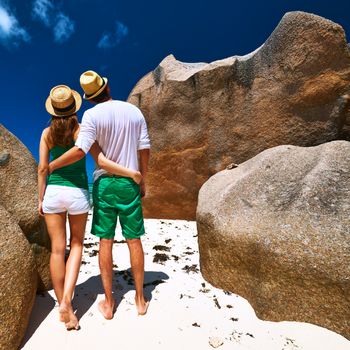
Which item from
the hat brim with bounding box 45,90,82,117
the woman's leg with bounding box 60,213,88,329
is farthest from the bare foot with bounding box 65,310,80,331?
the hat brim with bounding box 45,90,82,117

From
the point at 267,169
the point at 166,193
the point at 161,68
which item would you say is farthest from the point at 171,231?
the point at 161,68

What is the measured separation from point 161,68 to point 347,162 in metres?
5.99

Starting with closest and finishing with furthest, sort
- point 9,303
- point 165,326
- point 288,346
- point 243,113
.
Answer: point 9,303, point 288,346, point 165,326, point 243,113

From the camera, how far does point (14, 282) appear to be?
3.07 m

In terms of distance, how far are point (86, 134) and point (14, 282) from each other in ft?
5.16

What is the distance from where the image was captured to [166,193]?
8.78m

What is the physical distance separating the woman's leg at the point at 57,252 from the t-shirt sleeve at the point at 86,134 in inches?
30.5

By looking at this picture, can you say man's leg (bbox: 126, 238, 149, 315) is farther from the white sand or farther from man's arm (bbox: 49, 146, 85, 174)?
man's arm (bbox: 49, 146, 85, 174)

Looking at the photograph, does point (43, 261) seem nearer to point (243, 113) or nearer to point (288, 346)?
point (288, 346)

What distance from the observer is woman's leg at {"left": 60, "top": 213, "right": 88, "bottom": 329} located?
333 cm

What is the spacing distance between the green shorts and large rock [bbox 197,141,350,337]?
1202 millimetres

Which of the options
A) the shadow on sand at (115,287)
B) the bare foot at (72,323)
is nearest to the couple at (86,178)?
the bare foot at (72,323)

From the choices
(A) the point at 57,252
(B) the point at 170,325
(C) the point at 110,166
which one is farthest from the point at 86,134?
(B) the point at 170,325

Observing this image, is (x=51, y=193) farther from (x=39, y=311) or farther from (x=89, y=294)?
(x=89, y=294)
